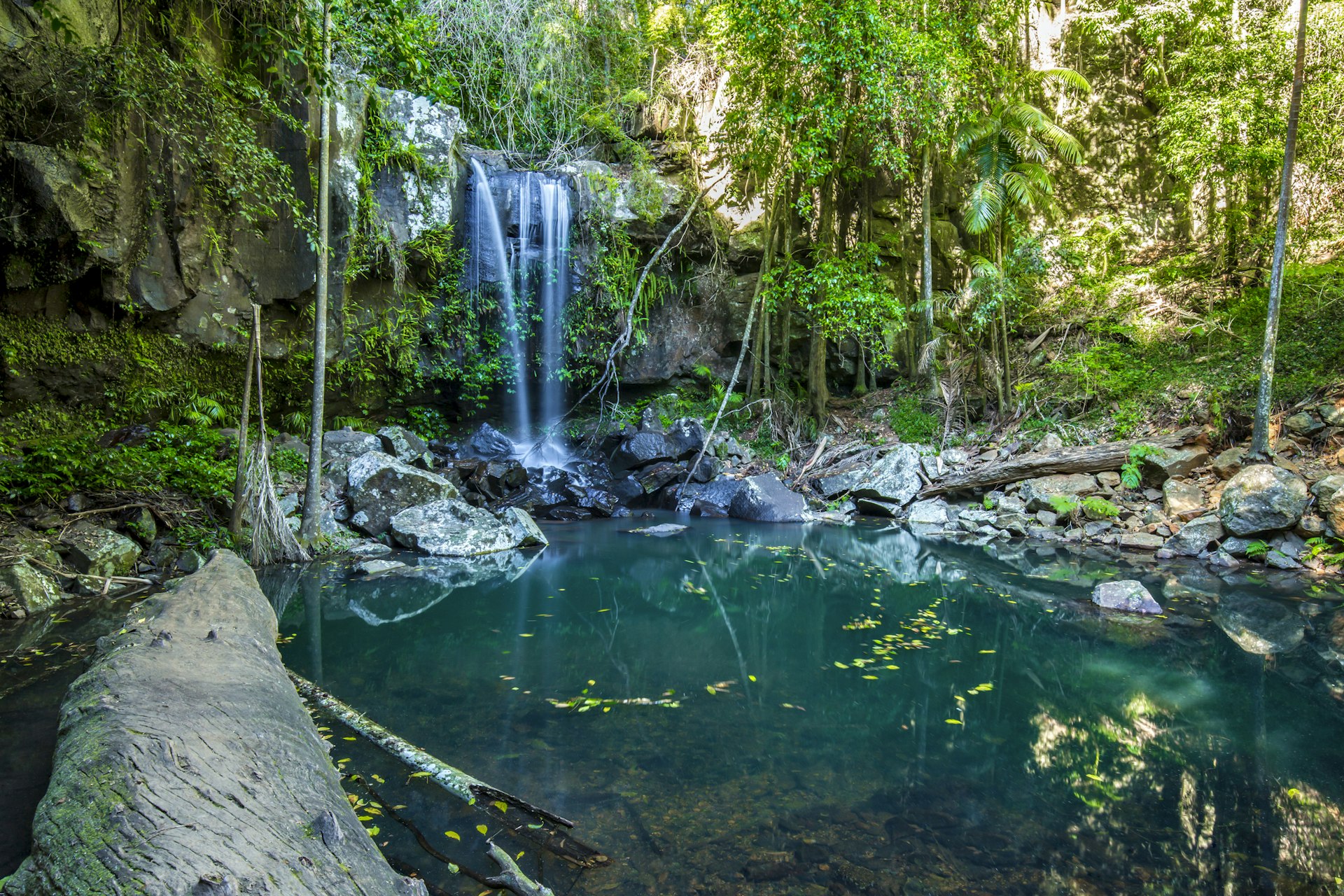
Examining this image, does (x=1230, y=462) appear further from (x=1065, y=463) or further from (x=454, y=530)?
(x=454, y=530)

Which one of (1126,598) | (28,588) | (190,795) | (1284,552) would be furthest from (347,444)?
(1284,552)

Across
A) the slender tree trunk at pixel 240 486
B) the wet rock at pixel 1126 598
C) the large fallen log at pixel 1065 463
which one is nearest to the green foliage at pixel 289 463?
the slender tree trunk at pixel 240 486

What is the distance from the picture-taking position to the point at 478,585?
695 cm

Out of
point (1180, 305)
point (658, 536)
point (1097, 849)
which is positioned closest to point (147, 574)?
point (658, 536)

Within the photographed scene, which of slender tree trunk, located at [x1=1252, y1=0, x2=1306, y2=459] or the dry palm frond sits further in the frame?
slender tree trunk, located at [x1=1252, y1=0, x2=1306, y2=459]

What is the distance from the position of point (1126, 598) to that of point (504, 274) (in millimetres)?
11403

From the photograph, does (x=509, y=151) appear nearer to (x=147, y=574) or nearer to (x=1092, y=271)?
(x=147, y=574)

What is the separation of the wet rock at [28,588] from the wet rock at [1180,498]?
37.5ft

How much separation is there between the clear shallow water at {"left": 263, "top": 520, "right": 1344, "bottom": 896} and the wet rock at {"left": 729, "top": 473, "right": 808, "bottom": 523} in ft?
14.4

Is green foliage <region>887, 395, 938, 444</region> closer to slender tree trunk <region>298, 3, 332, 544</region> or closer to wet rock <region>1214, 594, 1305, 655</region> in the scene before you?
wet rock <region>1214, 594, 1305, 655</region>

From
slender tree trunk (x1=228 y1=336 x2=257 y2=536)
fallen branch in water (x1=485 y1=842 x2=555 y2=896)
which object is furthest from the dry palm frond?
fallen branch in water (x1=485 y1=842 x2=555 y2=896)

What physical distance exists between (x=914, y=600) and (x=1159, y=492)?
5081 millimetres

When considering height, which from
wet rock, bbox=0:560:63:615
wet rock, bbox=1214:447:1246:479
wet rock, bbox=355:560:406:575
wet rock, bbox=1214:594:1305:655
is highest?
wet rock, bbox=1214:447:1246:479

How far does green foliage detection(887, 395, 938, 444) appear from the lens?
12.8m
